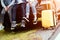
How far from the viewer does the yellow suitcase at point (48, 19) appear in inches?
55.9

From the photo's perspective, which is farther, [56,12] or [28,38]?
[56,12]

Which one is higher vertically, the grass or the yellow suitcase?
the yellow suitcase

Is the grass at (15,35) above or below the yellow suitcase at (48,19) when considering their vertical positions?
below

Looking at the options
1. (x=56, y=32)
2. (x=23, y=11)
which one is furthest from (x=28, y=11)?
(x=56, y=32)

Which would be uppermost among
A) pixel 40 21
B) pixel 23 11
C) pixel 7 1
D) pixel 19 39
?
pixel 7 1

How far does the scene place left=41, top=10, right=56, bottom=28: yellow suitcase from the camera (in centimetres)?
142

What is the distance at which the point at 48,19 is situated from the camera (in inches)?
56.3

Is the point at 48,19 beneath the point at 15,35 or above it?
above

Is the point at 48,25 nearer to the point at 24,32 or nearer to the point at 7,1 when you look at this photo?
the point at 24,32

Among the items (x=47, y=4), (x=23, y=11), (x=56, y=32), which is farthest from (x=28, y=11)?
(x=56, y=32)

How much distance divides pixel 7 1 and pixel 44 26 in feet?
1.35

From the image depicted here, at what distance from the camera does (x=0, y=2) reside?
137 centimetres

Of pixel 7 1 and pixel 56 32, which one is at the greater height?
pixel 7 1

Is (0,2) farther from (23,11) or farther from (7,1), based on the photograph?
(23,11)
